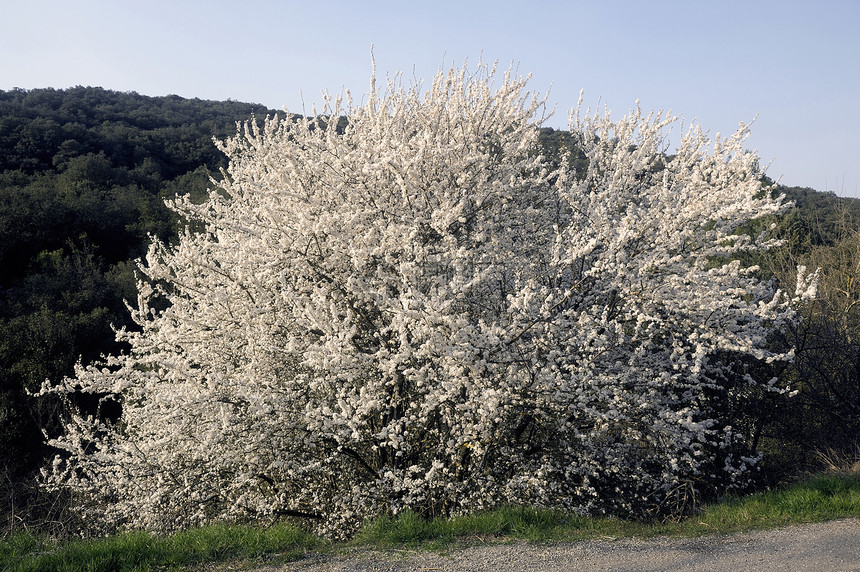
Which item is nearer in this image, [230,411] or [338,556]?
[338,556]

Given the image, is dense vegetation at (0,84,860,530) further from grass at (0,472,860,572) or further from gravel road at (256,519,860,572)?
gravel road at (256,519,860,572)

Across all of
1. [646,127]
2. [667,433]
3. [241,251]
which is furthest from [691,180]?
[241,251]

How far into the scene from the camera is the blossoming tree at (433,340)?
6488 millimetres

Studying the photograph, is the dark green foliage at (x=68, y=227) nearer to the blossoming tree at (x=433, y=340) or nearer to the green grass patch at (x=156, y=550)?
the blossoming tree at (x=433, y=340)

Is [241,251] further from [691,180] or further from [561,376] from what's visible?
[691,180]

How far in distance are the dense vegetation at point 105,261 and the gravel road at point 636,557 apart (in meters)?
3.60

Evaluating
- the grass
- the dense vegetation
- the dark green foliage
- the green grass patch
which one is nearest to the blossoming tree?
the grass

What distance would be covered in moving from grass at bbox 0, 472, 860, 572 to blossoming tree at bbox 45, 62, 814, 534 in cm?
74

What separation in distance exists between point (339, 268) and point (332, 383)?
4.72 ft

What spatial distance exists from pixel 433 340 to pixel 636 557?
2643 millimetres

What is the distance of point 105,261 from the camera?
2670cm

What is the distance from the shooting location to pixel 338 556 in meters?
5.10

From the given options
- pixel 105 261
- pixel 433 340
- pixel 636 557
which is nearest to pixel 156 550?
pixel 433 340

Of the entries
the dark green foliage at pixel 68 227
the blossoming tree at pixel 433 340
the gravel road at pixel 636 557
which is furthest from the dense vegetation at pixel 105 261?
the gravel road at pixel 636 557
